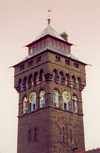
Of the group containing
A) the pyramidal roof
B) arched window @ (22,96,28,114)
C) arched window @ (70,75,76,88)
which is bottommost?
arched window @ (22,96,28,114)

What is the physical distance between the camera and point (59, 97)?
52.3m

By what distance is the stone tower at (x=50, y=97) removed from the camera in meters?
50.0

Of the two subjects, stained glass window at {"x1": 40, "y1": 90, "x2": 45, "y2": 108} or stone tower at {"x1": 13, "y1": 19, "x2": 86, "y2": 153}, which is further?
stained glass window at {"x1": 40, "y1": 90, "x2": 45, "y2": 108}

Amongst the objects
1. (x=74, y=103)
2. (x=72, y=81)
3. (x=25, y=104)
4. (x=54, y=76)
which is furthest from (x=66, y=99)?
(x=25, y=104)

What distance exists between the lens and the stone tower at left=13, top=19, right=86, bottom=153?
50000 mm

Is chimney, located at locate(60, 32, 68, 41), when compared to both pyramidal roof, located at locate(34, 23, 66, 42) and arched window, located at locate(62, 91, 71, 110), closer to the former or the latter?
pyramidal roof, located at locate(34, 23, 66, 42)

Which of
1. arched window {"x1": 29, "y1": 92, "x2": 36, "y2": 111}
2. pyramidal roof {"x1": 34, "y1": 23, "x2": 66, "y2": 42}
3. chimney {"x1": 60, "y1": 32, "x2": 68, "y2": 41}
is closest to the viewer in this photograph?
arched window {"x1": 29, "y1": 92, "x2": 36, "y2": 111}

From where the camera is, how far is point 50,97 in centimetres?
5100

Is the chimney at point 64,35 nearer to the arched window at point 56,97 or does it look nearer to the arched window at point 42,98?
the arched window at point 56,97

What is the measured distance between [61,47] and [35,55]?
472 centimetres

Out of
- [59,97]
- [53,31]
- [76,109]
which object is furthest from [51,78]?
[53,31]

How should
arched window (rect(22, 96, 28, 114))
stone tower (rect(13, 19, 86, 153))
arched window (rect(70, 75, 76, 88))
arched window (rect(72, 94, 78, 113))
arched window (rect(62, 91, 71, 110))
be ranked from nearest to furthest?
stone tower (rect(13, 19, 86, 153)) < arched window (rect(62, 91, 71, 110)) < arched window (rect(72, 94, 78, 113)) < arched window (rect(22, 96, 28, 114)) < arched window (rect(70, 75, 76, 88))

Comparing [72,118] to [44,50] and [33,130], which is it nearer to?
[33,130]

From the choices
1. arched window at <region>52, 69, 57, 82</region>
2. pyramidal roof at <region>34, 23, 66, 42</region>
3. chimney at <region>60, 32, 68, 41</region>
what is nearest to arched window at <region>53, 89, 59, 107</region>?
arched window at <region>52, 69, 57, 82</region>
